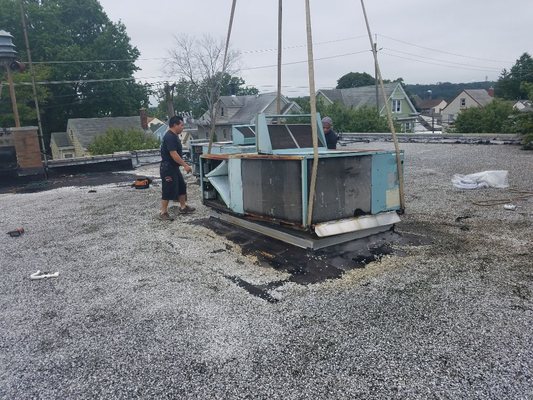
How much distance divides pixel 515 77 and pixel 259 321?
4982 centimetres

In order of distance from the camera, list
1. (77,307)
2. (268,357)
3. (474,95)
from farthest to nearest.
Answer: (474,95) → (77,307) → (268,357)

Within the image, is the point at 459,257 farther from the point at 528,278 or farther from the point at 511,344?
the point at 511,344

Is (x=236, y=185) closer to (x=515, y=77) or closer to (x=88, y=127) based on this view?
(x=88, y=127)

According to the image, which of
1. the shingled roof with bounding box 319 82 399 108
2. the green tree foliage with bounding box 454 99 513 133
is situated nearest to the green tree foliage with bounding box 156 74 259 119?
the shingled roof with bounding box 319 82 399 108

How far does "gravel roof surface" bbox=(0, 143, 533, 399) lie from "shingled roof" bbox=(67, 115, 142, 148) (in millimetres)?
29683

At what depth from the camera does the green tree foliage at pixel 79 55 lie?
3166 cm

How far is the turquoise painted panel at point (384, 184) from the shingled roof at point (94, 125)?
3135 centimetres

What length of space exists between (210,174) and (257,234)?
1397mm

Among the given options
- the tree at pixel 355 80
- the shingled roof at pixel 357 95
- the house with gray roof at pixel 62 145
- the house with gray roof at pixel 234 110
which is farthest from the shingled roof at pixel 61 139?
the tree at pixel 355 80

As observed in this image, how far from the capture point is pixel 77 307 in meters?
3.68

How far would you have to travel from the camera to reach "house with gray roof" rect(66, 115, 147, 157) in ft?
107

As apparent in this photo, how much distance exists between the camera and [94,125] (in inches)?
1334

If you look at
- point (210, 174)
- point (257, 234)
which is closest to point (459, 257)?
point (257, 234)

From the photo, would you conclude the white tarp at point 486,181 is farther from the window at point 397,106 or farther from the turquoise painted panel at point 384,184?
the window at point 397,106
